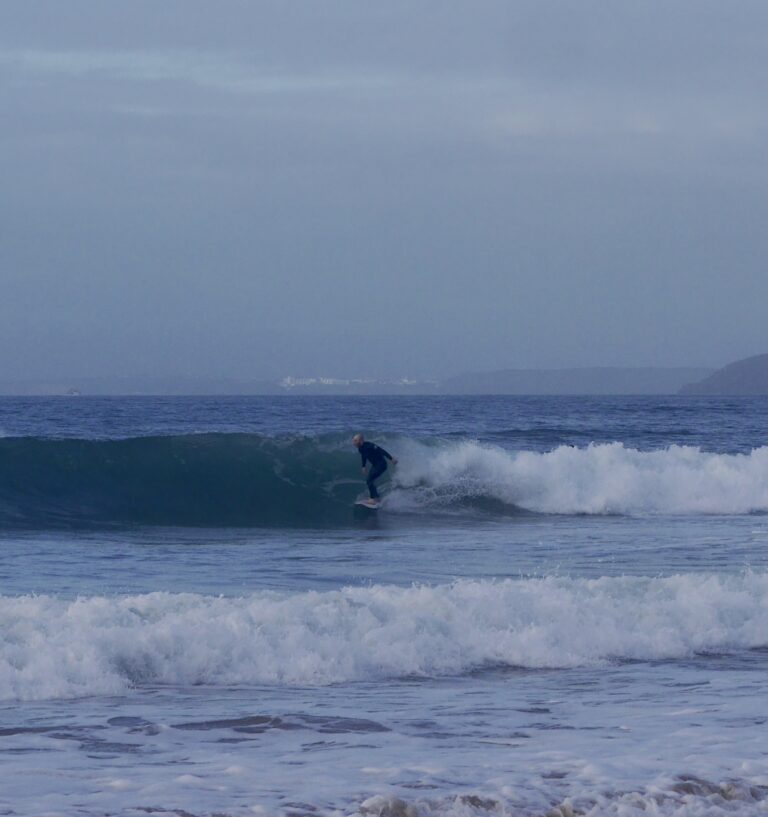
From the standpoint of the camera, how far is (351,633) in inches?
335

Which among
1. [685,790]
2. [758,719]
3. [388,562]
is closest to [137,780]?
[685,790]

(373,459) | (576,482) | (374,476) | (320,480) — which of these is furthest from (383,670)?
(320,480)

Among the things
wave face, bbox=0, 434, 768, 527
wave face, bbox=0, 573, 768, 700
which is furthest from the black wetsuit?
wave face, bbox=0, 573, 768, 700

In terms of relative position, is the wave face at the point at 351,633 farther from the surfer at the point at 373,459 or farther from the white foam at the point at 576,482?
the white foam at the point at 576,482

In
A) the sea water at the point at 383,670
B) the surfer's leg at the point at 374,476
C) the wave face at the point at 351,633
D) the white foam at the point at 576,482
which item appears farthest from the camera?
the white foam at the point at 576,482

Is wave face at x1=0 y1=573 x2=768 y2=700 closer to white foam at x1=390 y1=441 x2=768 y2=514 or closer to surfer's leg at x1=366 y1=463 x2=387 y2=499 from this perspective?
surfer's leg at x1=366 y1=463 x2=387 y2=499

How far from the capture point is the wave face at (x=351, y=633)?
25.2ft

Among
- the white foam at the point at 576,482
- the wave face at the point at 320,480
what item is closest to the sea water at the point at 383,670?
the wave face at the point at 320,480

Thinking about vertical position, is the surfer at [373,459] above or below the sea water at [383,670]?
above

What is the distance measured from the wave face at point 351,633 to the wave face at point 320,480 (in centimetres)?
1016

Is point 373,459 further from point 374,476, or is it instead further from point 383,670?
point 383,670

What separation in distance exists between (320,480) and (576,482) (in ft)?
15.2

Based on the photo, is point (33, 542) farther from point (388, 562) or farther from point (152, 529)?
point (388, 562)

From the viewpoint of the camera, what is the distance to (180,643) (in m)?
7.96
